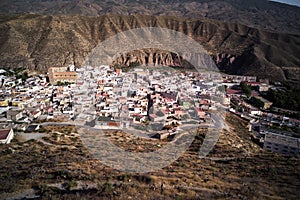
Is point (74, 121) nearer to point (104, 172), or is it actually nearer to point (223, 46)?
point (104, 172)

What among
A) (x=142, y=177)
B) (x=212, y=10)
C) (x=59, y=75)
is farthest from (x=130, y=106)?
(x=212, y=10)

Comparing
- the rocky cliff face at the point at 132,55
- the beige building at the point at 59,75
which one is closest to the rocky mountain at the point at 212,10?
the rocky cliff face at the point at 132,55

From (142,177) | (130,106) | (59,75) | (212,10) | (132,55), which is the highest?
(212,10)

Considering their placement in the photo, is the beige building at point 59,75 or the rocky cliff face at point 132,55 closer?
the beige building at point 59,75

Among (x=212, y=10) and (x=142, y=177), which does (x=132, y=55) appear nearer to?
(x=142, y=177)

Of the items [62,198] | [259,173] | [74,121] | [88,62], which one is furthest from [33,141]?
[88,62]

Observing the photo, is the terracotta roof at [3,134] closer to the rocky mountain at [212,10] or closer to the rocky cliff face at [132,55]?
the rocky cliff face at [132,55]

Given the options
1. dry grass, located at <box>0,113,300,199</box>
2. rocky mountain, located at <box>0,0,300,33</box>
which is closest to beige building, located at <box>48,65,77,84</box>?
dry grass, located at <box>0,113,300,199</box>
